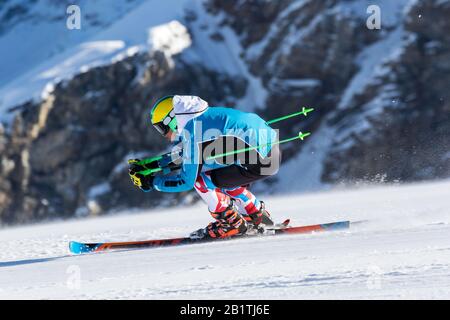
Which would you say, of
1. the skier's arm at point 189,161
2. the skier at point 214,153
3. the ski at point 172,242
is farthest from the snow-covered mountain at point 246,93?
the skier's arm at point 189,161

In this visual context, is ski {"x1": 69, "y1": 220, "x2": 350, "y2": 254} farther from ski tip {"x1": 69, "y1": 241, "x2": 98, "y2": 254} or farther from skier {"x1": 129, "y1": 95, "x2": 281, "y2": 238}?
skier {"x1": 129, "y1": 95, "x2": 281, "y2": 238}

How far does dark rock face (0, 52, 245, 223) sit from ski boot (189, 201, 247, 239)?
19.2 metres

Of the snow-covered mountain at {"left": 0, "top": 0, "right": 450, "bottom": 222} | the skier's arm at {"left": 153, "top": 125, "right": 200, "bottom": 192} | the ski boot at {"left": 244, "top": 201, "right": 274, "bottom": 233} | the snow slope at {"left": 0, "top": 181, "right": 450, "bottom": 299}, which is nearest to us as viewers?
the snow slope at {"left": 0, "top": 181, "right": 450, "bottom": 299}

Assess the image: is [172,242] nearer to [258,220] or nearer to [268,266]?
[258,220]

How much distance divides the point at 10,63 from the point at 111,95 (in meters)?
9.82

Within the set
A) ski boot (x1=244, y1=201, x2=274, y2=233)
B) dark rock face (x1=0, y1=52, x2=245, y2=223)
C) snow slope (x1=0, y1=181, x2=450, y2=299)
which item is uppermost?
dark rock face (x1=0, y1=52, x2=245, y2=223)

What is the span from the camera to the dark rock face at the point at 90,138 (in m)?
26.0

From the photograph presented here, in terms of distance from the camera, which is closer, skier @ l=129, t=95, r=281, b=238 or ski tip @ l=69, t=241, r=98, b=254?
skier @ l=129, t=95, r=281, b=238

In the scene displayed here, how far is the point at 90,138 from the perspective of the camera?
27.3m

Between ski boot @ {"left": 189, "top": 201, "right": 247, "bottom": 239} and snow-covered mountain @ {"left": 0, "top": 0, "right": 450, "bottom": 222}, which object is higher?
snow-covered mountain @ {"left": 0, "top": 0, "right": 450, "bottom": 222}

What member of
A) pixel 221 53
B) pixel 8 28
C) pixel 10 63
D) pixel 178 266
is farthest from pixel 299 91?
pixel 178 266

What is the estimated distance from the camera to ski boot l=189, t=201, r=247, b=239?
612cm

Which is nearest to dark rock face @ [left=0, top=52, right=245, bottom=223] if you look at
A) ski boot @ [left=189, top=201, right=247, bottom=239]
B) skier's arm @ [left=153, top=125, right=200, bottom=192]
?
ski boot @ [left=189, top=201, right=247, bottom=239]

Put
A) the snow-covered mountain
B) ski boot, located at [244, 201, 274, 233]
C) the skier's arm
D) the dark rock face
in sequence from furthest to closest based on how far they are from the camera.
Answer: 1. the dark rock face
2. the snow-covered mountain
3. ski boot, located at [244, 201, 274, 233]
4. the skier's arm
